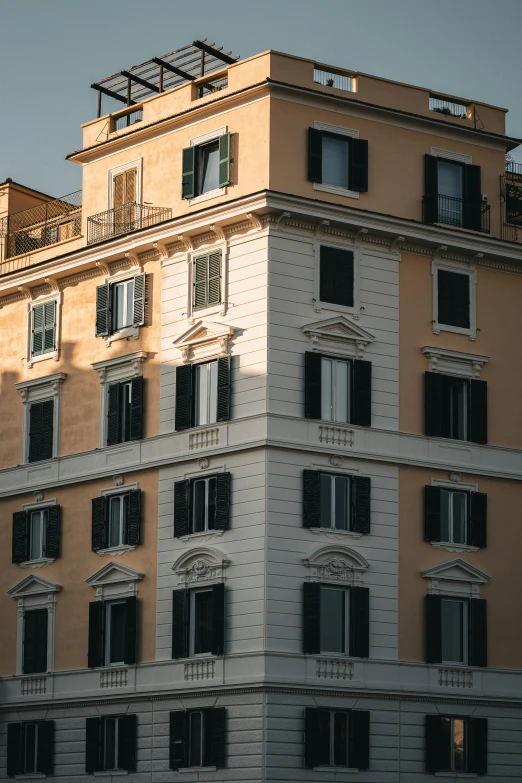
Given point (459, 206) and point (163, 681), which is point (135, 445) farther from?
point (459, 206)

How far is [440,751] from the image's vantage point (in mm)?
58281

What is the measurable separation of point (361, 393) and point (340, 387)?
2.29 feet

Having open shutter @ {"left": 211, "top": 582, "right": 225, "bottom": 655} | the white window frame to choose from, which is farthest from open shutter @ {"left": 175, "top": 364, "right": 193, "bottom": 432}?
the white window frame

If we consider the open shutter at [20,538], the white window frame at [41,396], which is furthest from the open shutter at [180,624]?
the white window frame at [41,396]

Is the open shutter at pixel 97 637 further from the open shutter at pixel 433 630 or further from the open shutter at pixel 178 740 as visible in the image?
the open shutter at pixel 433 630

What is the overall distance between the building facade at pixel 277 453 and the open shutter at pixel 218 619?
0.17 metres

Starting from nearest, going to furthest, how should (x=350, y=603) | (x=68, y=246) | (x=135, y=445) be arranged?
1. (x=350, y=603)
2. (x=135, y=445)
3. (x=68, y=246)

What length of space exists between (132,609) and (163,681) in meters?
2.79

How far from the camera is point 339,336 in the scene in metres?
59.4

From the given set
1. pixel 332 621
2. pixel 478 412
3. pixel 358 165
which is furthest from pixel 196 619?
pixel 358 165

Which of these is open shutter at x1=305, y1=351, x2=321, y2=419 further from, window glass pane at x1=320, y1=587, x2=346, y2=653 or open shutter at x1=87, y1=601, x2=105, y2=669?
open shutter at x1=87, y1=601, x2=105, y2=669

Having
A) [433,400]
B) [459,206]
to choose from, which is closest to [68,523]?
[433,400]

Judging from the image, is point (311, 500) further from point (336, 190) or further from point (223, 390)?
point (336, 190)

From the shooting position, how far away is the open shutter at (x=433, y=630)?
2318 inches
